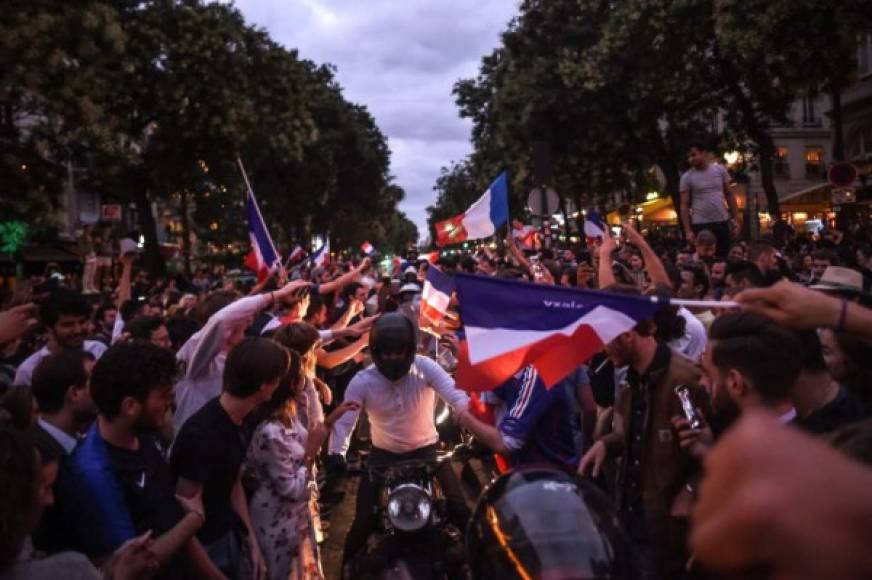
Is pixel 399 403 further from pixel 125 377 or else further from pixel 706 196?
pixel 706 196

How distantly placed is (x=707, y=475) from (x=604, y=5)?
30.0m

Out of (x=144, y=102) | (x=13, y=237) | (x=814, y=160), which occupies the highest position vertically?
(x=144, y=102)

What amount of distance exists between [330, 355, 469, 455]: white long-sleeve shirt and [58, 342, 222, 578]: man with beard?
6.07ft

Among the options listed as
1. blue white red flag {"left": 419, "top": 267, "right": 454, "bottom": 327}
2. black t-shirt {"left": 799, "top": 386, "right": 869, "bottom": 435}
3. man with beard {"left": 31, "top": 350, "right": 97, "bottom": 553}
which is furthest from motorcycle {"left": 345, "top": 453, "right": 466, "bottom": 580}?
blue white red flag {"left": 419, "top": 267, "right": 454, "bottom": 327}

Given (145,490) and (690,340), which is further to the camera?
(690,340)

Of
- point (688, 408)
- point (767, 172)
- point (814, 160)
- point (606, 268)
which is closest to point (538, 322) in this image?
point (688, 408)

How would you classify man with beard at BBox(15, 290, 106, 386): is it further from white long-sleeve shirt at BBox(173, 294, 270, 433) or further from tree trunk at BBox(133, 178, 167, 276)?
tree trunk at BBox(133, 178, 167, 276)

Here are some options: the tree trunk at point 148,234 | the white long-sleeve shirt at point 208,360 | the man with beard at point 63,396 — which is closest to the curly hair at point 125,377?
the man with beard at point 63,396

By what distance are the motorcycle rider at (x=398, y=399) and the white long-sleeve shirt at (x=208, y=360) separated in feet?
2.78

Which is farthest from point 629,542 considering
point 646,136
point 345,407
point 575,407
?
point 646,136

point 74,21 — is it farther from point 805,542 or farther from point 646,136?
point 805,542

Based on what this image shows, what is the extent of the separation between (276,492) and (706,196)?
6647mm

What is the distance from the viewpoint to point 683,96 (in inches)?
992

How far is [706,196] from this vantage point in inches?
387
